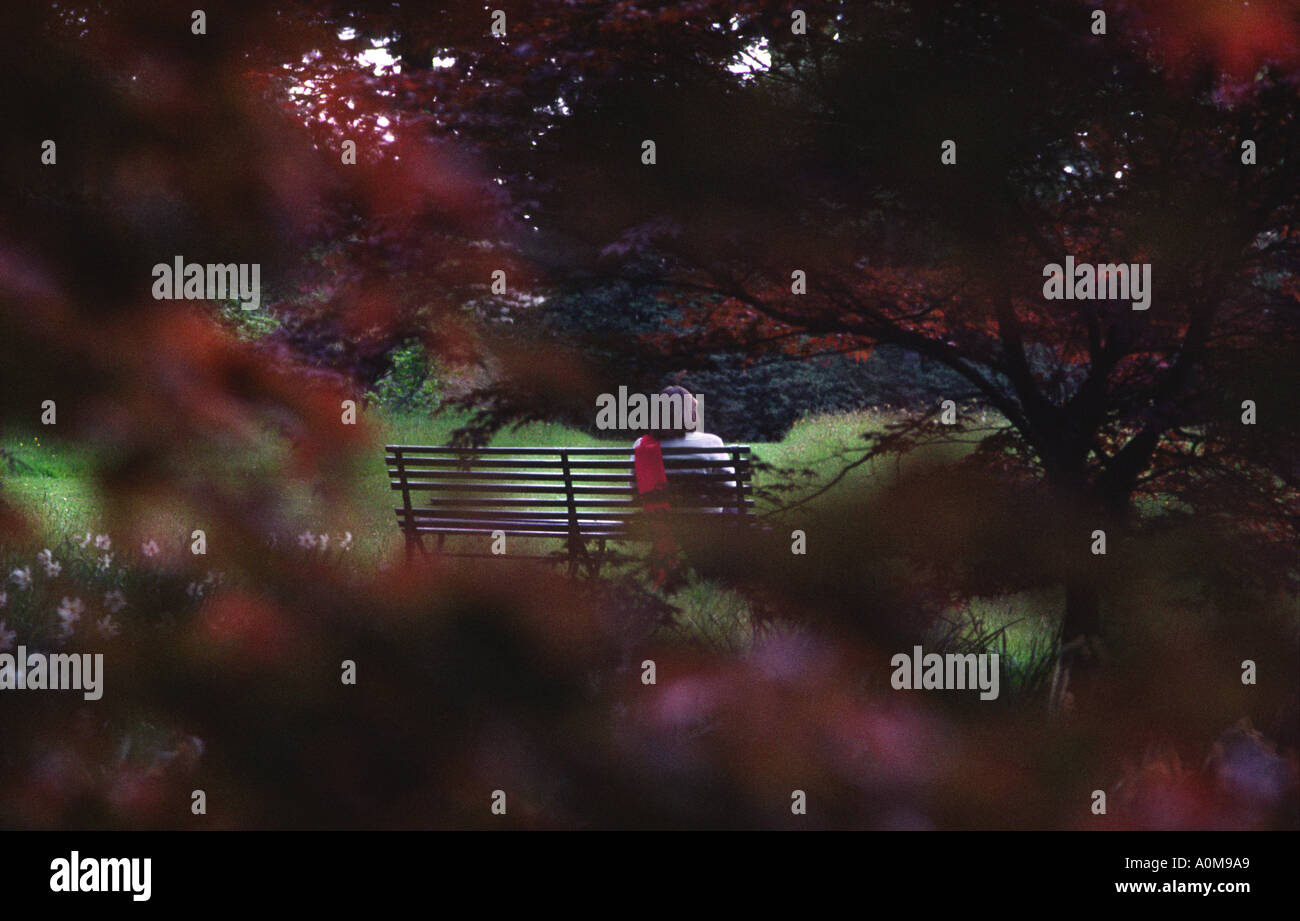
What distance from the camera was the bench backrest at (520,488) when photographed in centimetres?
366

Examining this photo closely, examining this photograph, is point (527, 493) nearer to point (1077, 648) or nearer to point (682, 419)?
point (682, 419)

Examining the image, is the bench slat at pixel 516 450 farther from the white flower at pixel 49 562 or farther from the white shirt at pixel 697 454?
the white flower at pixel 49 562

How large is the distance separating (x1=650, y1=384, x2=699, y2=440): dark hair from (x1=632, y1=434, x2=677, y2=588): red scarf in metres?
0.04

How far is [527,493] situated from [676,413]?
656 millimetres

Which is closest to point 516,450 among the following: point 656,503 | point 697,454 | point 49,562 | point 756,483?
point 656,503

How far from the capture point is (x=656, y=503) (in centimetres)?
357

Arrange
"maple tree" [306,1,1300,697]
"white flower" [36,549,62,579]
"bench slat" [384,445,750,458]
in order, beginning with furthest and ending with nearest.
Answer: "white flower" [36,549,62,579] → "bench slat" [384,445,750,458] → "maple tree" [306,1,1300,697]

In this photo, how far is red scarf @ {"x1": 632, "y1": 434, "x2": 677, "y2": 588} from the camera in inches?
137

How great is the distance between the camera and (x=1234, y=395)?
340 centimetres

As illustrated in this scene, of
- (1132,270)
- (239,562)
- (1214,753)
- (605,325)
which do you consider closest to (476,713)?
(239,562)

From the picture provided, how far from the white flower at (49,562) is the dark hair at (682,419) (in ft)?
7.17

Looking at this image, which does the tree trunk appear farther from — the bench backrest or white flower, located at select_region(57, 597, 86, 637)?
white flower, located at select_region(57, 597, 86, 637)

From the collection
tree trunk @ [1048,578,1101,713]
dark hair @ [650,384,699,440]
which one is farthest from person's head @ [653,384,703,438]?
tree trunk @ [1048,578,1101,713]

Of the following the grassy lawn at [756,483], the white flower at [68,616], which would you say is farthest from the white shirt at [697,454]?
the white flower at [68,616]
